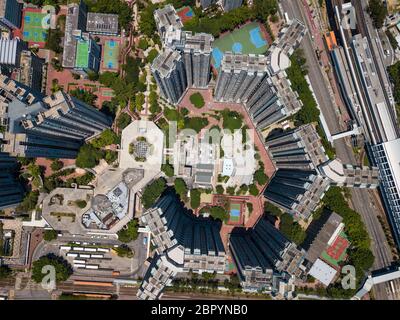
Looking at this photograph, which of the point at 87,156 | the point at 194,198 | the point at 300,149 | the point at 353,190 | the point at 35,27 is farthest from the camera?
the point at 35,27

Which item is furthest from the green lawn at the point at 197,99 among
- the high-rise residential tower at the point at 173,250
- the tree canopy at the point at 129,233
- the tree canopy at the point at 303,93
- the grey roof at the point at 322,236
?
the grey roof at the point at 322,236

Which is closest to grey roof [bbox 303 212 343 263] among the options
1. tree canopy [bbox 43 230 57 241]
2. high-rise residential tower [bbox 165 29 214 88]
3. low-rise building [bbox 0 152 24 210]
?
high-rise residential tower [bbox 165 29 214 88]

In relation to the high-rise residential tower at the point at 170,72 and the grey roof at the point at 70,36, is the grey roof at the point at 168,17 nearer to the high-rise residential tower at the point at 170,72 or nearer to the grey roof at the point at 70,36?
the high-rise residential tower at the point at 170,72

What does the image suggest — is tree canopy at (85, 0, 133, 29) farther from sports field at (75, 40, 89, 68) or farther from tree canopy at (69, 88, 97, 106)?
tree canopy at (69, 88, 97, 106)

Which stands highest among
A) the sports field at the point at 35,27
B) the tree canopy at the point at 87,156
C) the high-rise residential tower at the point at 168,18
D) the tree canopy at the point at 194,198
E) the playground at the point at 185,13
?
the playground at the point at 185,13

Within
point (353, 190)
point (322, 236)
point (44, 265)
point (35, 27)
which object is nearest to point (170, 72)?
point (35, 27)

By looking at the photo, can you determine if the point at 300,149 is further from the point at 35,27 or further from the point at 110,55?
the point at 35,27
